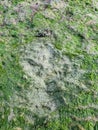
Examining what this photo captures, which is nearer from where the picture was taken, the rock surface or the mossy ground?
the mossy ground

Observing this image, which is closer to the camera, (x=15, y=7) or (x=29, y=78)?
(x=29, y=78)

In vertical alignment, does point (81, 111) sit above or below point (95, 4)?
below

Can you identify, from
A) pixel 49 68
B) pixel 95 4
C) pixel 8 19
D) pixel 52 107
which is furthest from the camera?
pixel 95 4

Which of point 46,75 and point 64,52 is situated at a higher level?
point 64,52

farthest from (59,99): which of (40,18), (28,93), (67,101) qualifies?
(40,18)

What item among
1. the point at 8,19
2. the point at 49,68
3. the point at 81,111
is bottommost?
the point at 81,111

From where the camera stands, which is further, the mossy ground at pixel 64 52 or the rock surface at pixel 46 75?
the rock surface at pixel 46 75

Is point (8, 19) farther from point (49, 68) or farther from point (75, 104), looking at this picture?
point (75, 104)

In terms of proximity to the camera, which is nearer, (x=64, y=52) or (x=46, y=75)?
(x=46, y=75)
